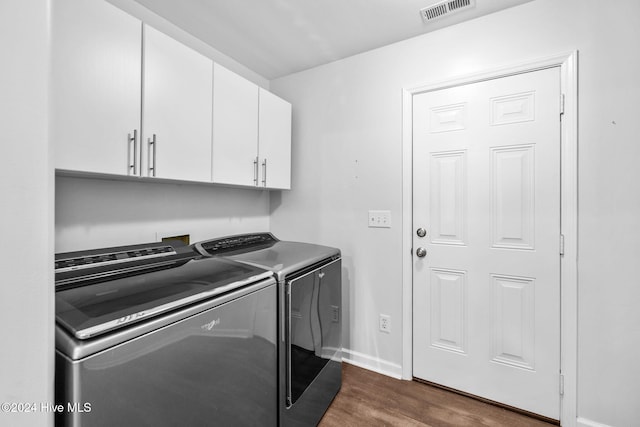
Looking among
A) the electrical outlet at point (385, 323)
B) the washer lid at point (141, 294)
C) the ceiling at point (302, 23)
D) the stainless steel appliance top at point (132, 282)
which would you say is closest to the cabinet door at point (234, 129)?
A: the ceiling at point (302, 23)

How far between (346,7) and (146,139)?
1359 millimetres

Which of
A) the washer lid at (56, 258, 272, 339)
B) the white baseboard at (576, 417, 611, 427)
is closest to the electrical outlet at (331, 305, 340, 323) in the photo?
the washer lid at (56, 258, 272, 339)

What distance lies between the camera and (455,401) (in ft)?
5.79

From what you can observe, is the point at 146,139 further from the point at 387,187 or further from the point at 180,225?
the point at 387,187

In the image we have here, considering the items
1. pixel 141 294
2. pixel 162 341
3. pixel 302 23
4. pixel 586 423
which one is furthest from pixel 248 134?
Result: pixel 586 423

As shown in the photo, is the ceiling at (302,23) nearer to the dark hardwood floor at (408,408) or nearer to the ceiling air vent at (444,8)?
the ceiling air vent at (444,8)

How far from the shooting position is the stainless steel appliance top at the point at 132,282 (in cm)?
76

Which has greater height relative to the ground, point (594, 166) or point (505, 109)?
point (505, 109)

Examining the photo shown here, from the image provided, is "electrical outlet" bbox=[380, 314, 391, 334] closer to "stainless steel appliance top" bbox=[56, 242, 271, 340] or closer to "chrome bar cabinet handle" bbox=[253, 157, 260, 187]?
"stainless steel appliance top" bbox=[56, 242, 271, 340]

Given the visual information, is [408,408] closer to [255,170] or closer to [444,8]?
[255,170]

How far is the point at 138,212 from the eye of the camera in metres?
1.62

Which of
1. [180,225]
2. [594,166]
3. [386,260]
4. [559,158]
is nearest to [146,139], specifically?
[180,225]

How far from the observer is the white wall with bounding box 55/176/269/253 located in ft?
4.43

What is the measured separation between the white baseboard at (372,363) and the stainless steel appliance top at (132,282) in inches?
52.9
